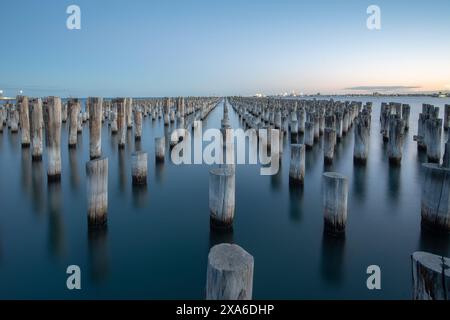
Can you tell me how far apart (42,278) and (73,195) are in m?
3.45

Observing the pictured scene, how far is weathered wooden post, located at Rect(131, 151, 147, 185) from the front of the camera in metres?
7.34

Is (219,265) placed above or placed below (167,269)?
above

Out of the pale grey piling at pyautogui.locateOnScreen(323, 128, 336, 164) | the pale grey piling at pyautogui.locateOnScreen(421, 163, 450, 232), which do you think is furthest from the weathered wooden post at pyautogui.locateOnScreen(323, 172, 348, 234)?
the pale grey piling at pyautogui.locateOnScreen(323, 128, 336, 164)

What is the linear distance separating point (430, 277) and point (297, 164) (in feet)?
17.5

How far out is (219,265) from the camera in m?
2.34

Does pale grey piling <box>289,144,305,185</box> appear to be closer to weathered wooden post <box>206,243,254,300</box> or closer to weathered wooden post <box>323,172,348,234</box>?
weathered wooden post <box>323,172,348,234</box>

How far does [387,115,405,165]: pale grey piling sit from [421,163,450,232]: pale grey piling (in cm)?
512

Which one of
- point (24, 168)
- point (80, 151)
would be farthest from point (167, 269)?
point (80, 151)

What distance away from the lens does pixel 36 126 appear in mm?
9000

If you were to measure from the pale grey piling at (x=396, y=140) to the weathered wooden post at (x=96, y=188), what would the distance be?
8550mm

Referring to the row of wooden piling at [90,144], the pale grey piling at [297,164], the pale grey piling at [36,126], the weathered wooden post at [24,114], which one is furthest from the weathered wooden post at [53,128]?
the pale grey piling at [297,164]

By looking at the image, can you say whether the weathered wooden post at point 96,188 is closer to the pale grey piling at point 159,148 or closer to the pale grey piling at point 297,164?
the pale grey piling at point 297,164

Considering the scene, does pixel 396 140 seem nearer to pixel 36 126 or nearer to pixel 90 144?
pixel 90 144
